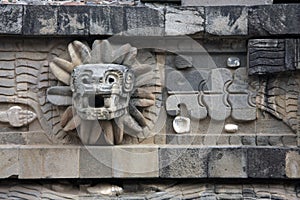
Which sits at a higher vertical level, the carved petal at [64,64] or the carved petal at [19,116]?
the carved petal at [64,64]

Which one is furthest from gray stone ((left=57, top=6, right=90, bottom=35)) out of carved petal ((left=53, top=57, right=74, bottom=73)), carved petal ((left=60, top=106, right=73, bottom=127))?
carved petal ((left=60, top=106, right=73, bottom=127))

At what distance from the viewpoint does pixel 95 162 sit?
13.5ft

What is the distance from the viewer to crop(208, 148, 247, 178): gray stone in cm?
411

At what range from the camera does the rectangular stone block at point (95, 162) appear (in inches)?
162

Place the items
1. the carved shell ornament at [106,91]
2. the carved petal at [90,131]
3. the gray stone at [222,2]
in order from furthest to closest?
the gray stone at [222,2], the carved petal at [90,131], the carved shell ornament at [106,91]

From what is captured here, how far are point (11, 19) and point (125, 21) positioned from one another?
0.90 meters

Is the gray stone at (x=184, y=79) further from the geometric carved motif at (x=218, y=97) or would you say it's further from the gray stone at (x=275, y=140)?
the gray stone at (x=275, y=140)

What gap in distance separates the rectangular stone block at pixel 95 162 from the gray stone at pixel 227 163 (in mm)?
807

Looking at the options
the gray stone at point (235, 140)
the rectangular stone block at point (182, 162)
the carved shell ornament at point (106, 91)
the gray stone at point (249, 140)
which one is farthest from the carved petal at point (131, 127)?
the gray stone at point (249, 140)

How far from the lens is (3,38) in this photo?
4.24 metres

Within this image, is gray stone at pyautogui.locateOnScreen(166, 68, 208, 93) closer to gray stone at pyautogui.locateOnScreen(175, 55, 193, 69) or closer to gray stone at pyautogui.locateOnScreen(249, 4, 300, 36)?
gray stone at pyautogui.locateOnScreen(175, 55, 193, 69)

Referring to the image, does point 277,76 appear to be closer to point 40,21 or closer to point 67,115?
point 67,115

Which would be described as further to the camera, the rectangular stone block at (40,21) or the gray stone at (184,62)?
the gray stone at (184,62)

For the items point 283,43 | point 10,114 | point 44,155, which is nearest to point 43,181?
point 44,155
